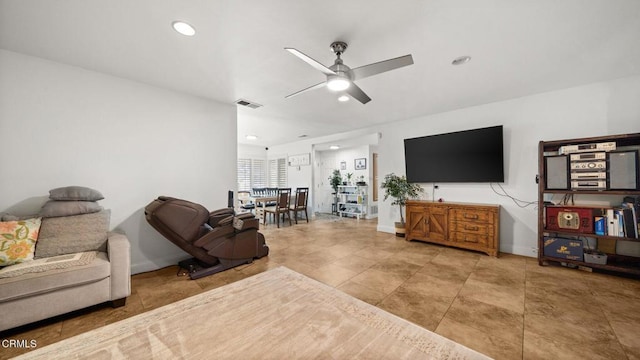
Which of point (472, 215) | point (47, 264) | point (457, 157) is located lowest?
point (47, 264)

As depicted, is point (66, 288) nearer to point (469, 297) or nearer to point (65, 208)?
point (65, 208)

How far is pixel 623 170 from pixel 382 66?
330 cm

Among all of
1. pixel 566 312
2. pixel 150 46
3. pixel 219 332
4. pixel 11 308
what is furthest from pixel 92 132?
pixel 566 312

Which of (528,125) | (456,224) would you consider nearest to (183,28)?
(456,224)

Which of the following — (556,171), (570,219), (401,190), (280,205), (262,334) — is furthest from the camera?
(280,205)

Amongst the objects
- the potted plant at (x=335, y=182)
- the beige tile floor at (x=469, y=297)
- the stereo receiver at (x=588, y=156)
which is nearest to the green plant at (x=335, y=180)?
the potted plant at (x=335, y=182)

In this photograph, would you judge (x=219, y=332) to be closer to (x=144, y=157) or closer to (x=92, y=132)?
(x=144, y=157)

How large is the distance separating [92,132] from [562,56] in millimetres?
5364

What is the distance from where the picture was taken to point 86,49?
7.32 feet

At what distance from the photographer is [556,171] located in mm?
3066

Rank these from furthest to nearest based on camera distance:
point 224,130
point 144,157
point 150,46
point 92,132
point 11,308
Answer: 1. point 224,130
2. point 144,157
3. point 92,132
4. point 150,46
5. point 11,308

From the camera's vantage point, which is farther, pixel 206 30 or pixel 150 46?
pixel 150 46

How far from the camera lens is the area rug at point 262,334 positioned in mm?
1471

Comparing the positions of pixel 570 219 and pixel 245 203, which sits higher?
pixel 570 219
